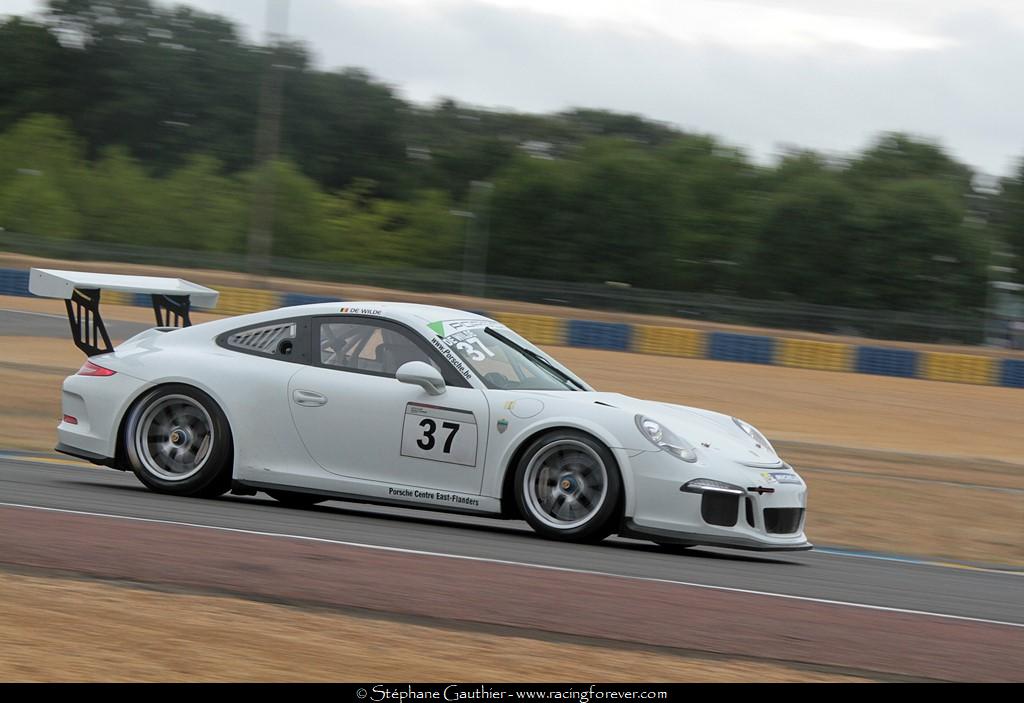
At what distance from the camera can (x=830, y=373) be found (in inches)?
1089

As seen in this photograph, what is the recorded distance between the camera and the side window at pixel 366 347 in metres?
7.85

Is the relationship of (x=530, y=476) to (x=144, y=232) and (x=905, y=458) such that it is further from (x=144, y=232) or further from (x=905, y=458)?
(x=144, y=232)

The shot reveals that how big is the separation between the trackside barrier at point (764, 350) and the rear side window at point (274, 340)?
67.7ft

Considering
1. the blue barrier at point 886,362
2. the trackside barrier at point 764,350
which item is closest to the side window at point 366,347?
the trackside barrier at point 764,350

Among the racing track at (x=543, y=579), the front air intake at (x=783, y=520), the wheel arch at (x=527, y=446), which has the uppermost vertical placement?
the wheel arch at (x=527, y=446)

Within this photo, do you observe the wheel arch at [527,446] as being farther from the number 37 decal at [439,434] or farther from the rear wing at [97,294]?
the rear wing at [97,294]

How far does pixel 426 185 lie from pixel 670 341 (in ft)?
130

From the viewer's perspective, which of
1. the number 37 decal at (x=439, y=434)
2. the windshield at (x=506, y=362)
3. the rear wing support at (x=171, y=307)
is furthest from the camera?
the rear wing support at (x=171, y=307)

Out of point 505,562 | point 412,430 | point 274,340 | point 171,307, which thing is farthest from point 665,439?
point 171,307

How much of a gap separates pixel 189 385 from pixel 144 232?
49.6 m

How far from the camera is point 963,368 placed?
2925 cm

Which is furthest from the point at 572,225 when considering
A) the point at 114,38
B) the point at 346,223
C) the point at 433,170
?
the point at 114,38

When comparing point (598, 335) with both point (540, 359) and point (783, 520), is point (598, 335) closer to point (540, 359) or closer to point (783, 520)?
point (540, 359)

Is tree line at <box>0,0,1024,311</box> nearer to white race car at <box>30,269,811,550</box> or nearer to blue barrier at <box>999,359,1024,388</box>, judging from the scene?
blue barrier at <box>999,359,1024,388</box>
